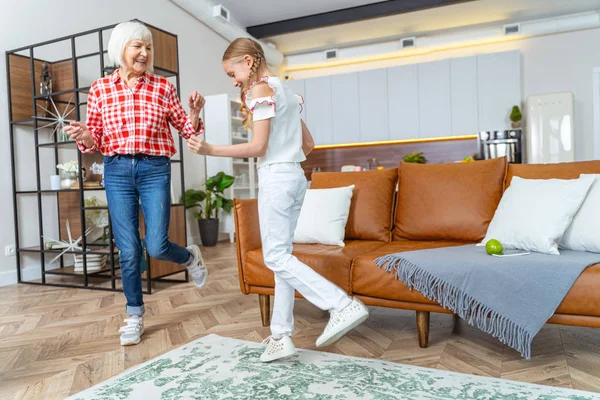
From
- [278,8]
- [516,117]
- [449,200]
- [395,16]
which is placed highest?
[278,8]

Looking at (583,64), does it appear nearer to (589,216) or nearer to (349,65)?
(349,65)

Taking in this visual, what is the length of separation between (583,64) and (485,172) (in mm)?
5590

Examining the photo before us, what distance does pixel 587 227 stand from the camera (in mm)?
2014

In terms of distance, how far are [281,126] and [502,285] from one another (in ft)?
3.39

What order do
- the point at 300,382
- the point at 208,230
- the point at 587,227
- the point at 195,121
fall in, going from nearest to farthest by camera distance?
the point at 300,382 → the point at 587,227 → the point at 195,121 → the point at 208,230

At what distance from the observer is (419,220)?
2.60 m

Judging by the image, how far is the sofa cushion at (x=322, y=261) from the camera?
7.10 ft

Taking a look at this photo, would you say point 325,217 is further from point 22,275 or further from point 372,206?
point 22,275

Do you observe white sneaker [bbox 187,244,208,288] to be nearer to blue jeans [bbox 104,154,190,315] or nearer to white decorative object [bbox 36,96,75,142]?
blue jeans [bbox 104,154,190,315]

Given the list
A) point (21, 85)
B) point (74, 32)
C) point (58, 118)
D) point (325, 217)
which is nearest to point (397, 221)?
point (325, 217)

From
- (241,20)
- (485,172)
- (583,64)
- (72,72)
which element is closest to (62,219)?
(72,72)

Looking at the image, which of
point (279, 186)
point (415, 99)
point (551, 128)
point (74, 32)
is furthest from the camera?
point (415, 99)

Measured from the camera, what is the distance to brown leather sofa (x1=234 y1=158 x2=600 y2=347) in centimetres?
210

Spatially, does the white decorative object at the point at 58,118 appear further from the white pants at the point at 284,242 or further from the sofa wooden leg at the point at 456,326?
the sofa wooden leg at the point at 456,326
